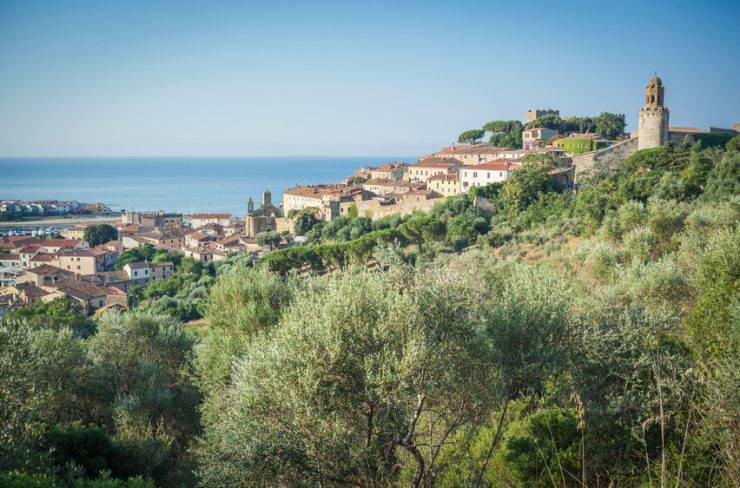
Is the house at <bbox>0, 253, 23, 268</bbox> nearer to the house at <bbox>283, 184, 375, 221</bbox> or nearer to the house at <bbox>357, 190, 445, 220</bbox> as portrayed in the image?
the house at <bbox>283, 184, 375, 221</bbox>

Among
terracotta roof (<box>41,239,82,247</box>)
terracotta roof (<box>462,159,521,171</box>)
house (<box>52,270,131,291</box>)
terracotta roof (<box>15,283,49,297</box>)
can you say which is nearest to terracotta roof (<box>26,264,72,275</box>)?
house (<box>52,270,131,291</box>)

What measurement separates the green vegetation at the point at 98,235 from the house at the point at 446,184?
138 feet

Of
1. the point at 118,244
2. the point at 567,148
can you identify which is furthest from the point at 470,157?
the point at 118,244

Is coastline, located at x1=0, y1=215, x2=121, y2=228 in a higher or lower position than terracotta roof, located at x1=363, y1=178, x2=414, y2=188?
lower

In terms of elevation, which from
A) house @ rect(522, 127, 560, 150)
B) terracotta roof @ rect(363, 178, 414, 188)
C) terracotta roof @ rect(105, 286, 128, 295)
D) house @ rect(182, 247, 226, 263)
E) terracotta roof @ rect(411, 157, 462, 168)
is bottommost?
terracotta roof @ rect(105, 286, 128, 295)

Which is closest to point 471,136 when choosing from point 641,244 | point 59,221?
point 641,244

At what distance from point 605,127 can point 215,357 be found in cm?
6022

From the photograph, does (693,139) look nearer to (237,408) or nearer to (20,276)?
(237,408)

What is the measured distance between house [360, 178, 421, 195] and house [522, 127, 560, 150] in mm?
15355

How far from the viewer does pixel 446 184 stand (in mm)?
51312

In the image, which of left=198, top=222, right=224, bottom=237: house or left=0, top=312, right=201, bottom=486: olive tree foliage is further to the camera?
left=198, top=222, right=224, bottom=237: house

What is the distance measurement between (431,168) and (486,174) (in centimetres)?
1511

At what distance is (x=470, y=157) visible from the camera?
63.0 meters

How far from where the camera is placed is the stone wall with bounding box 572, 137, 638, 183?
137 feet
